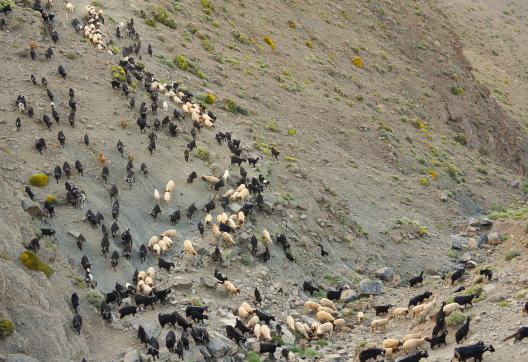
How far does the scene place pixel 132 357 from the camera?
2589 centimetres

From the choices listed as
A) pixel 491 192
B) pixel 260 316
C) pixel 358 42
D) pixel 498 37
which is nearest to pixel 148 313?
pixel 260 316

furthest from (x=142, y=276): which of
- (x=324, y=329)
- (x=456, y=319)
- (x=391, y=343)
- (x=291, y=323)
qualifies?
(x=456, y=319)

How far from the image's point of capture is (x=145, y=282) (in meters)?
31.2

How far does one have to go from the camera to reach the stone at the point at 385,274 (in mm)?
41031

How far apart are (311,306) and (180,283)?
6.39 m

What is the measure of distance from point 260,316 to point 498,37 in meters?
92.6

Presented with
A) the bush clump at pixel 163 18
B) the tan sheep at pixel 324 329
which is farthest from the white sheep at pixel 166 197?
the bush clump at pixel 163 18

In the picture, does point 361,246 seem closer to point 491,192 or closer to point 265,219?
point 265,219

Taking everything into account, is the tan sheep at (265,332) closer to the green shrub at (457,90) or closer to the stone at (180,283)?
the stone at (180,283)

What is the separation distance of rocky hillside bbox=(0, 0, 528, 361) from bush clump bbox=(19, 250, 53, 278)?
0.26 meters

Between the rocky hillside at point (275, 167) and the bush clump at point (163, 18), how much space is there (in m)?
0.13

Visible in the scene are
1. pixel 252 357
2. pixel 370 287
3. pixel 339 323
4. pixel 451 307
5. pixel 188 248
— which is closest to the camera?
pixel 252 357

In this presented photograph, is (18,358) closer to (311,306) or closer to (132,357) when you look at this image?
(132,357)

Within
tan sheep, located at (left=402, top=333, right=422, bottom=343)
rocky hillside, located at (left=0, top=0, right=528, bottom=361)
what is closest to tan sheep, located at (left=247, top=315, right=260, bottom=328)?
rocky hillside, located at (left=0, top=0, right=528, bottom=361)
